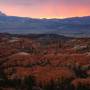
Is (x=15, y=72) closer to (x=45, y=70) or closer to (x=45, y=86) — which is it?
(x=45, y=70)

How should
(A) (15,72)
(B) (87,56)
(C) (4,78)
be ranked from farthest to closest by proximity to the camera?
1. (B) (87,56)
2. (A) (15,72)
3. (C) (4,78)

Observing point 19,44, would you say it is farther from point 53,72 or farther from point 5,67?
point 53,72

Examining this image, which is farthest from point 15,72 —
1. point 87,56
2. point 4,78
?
point 87,56

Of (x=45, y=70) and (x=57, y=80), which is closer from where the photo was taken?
(x=57, y=80)

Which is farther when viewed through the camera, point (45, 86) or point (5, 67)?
point (5, 67)

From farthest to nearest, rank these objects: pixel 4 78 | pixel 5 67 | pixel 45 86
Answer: pixel 5 67
pixel 4 78
pixel 45 86

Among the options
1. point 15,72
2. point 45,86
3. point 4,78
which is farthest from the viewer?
point 15,72

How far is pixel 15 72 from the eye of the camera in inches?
2499

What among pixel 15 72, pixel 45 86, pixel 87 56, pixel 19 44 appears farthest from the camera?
pixel 19 44

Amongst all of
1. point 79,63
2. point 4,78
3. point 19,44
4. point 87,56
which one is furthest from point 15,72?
point 19,44

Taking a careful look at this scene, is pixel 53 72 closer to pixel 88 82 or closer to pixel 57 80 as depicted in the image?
pixel 57 80

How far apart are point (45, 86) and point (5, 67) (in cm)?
1633

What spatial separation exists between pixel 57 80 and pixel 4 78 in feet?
30.7

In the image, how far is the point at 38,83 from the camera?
56719mm
